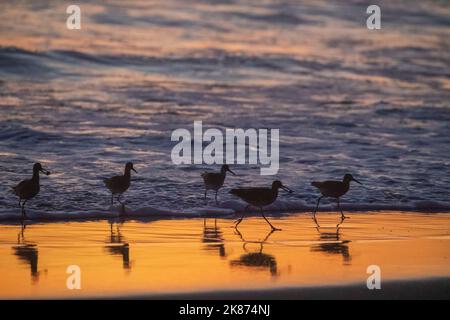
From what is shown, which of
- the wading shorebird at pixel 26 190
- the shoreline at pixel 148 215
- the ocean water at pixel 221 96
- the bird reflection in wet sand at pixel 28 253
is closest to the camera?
the bird reflection in wet sand at pixel 28 253

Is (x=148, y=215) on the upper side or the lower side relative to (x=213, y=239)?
upper

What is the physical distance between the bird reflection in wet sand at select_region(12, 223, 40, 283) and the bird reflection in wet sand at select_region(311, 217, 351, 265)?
3.20 meters

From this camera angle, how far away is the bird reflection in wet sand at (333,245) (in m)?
11.0

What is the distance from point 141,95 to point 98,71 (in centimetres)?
340

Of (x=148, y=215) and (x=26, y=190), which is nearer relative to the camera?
(x=26, y=190)

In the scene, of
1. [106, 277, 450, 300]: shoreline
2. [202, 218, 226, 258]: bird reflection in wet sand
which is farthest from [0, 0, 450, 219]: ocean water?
[106, 277, 450, 300]: shoreline

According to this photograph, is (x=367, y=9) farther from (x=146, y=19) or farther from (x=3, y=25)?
(x=3, y=25)

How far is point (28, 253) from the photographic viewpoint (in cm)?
1077

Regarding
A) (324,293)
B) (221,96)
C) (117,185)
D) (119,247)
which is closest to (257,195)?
(117,185)

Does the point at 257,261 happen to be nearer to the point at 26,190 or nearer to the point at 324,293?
the point at 324,293

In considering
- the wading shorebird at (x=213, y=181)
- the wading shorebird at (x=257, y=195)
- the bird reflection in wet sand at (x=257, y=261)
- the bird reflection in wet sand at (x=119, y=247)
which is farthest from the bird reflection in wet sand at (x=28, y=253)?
the wading shorebird at (x=213, y=181)

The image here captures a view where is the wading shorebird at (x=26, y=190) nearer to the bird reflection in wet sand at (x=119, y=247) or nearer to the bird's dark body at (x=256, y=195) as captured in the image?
the bird reflection in wet sand at (x=119, y=247)

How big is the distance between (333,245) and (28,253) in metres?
3.60

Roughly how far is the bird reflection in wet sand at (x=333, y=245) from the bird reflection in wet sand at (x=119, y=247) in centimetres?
218
